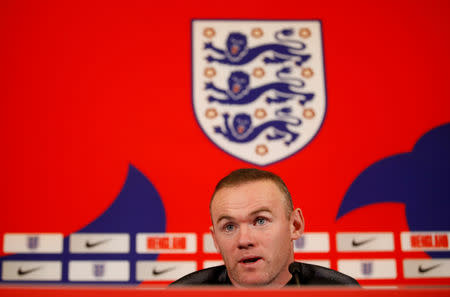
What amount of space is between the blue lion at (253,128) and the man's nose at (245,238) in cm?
114

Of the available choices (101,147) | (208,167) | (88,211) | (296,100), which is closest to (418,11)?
(296,100)

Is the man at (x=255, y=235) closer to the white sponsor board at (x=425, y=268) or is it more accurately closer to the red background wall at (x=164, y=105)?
the red background wall at (x=164, y=105)

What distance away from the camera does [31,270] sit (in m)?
2.30

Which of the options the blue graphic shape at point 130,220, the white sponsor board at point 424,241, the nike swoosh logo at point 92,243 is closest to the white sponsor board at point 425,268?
the white sponsor board at point 424,241

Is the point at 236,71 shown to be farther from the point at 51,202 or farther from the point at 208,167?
the point at 51,202

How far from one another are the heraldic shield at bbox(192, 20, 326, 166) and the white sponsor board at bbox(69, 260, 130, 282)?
86 centimetres

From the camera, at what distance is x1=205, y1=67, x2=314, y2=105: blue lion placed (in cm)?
253

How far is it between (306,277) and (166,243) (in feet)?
3.94

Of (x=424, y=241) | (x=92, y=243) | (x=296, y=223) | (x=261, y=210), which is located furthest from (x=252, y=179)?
(x=424, y=241)

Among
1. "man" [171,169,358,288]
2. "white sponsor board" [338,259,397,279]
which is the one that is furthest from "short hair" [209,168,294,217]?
"white sponsor board" [338,259,397,279]

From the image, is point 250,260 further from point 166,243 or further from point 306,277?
point 166,243

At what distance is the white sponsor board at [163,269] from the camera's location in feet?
7.59

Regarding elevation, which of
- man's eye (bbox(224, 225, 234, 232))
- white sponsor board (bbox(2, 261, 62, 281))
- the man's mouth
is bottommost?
white sponsor board (bbox(2, 261, 62, 281))

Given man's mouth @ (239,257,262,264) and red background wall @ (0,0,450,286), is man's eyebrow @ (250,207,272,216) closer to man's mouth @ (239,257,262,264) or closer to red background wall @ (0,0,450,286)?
man's mouth @ (239,257,262,264)
